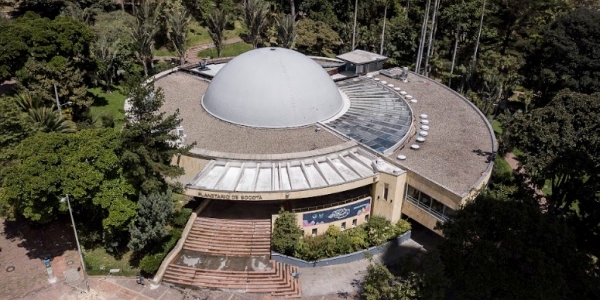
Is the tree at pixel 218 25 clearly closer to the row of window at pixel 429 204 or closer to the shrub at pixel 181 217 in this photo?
the shrub at pixel 181 217

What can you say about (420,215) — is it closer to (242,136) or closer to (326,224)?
(326,224)

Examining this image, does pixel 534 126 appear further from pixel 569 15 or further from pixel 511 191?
pixel 569 15

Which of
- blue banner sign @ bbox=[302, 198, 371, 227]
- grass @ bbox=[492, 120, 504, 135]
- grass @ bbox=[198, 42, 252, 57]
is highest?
grass @ bbox=[198, 42, 252, 57]

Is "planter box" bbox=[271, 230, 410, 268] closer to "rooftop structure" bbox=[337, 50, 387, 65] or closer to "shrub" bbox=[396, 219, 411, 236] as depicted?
"shrub" bbox=[396, 219, 411, 236]

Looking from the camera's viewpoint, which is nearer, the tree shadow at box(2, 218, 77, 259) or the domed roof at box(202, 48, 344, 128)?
the tree shadow at box(2, 218, 77, 259)

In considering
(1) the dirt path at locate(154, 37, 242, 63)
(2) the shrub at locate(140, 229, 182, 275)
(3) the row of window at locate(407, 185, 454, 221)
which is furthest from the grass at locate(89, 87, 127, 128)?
(3) the row of window at locate(407, 185, 454, 221)

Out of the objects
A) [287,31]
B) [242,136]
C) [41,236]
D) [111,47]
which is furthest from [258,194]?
[287,31]
